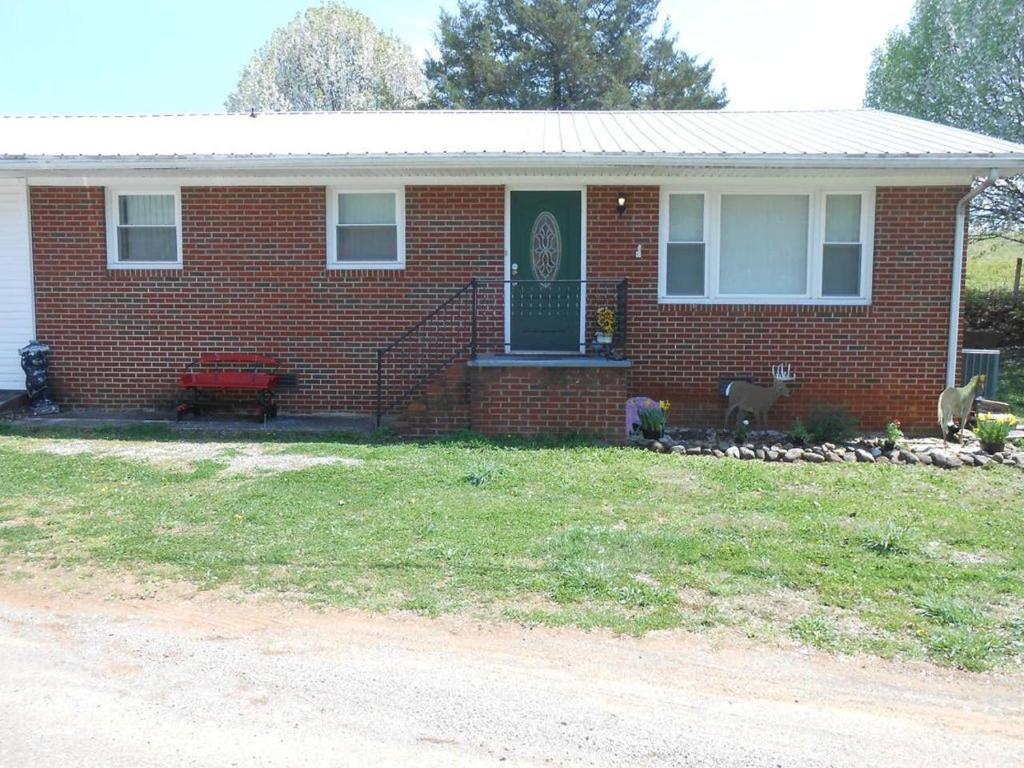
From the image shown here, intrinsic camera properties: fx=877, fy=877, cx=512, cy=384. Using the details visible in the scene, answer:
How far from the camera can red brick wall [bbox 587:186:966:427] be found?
393 inches

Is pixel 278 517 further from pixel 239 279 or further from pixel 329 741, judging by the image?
pixel 239 279

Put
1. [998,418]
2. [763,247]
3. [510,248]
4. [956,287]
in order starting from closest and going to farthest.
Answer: [998,418], [956,287], [763,247], [510,248]

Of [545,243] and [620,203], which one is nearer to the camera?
[620,203]

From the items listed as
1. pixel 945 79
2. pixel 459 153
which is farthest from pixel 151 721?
pixel 945 79

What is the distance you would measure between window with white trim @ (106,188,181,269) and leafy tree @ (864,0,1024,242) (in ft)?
54.1

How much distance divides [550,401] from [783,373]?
285cm

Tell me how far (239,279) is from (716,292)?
569 cm

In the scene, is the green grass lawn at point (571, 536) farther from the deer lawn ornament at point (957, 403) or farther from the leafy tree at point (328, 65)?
the leafy tree at point (328, 65)

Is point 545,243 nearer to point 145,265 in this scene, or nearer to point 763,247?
point 763,247

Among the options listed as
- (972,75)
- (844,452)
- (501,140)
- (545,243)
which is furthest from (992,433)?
(972,75)

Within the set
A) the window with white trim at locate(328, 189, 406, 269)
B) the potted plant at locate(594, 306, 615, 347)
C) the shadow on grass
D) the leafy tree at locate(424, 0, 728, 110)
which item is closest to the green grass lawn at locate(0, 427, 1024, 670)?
the shadow on grass

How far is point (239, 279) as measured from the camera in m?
10.6

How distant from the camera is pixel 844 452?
880cm

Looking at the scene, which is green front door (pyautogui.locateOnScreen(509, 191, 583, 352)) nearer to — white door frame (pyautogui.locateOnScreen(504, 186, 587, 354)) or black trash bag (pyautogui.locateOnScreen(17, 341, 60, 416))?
white door frame (pyautogui.locateOnScreen(504, 186, 587, 354))
